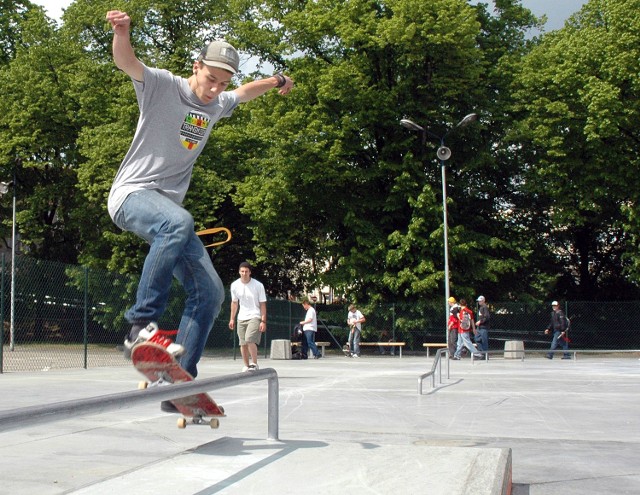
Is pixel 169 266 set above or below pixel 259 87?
below

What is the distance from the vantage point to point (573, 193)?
3378 cm

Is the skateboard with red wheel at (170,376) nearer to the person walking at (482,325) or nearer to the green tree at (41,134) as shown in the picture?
the person walking at (482,325)

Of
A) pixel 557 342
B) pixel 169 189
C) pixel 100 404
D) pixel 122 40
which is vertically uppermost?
pixel 122 40

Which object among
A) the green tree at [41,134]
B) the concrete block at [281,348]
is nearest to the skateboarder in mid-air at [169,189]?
the concrete block at [281,348]

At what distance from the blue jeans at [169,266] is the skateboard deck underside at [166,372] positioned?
225mm

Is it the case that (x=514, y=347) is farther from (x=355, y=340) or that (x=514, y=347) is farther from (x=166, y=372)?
(x=166, y=372)

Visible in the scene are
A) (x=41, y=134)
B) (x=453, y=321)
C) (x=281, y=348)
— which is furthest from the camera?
(x=41, y=134)

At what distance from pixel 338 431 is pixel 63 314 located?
45.7 feet

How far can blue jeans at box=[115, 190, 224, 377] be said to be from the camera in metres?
4.35

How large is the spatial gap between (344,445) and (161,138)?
225 cm

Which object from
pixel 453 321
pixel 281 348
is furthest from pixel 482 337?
pixel 281 348

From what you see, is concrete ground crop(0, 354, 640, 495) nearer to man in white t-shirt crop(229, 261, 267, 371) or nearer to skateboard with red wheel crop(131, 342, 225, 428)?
skateboard with red wheel crop(131, 342, 225, 428)

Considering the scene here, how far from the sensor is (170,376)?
433cm


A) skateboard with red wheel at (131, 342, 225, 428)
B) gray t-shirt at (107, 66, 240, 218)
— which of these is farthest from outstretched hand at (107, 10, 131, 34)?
skateboard with red wheel at (131, 342, 225, 428)
